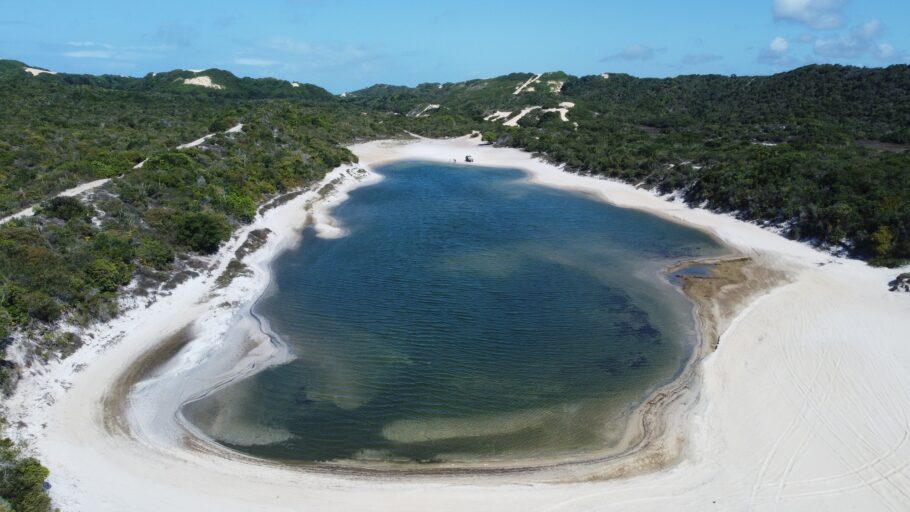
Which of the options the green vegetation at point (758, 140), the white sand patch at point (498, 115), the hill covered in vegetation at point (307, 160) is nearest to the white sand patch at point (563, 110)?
the hill covered in vegetation at point (307, 160)

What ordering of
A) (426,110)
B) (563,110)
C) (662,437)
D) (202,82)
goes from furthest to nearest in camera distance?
(202,82)
(426,110)
(563,110)
(662,437)

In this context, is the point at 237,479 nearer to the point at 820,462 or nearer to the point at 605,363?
the point at 605,363

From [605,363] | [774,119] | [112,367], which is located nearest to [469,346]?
[605,363]

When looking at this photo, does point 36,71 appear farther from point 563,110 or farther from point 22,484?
point 22,484

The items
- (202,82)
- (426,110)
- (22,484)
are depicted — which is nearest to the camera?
(22,484)

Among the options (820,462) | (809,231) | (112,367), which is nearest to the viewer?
(820,462)

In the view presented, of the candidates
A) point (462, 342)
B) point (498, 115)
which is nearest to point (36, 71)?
point (498, 115)
